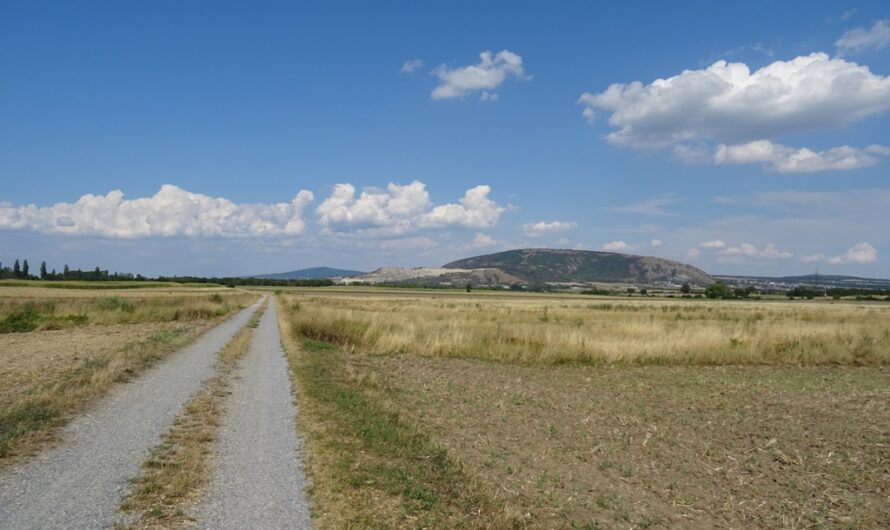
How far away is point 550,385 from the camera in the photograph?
15461 millimetres

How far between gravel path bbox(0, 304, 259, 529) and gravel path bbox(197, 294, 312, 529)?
38.0 inches

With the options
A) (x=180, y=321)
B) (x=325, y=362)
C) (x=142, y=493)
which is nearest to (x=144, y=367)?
(x=325, y=362)

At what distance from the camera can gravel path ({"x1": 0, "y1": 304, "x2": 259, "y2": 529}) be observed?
5.69 m

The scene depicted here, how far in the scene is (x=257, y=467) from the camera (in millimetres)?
7441

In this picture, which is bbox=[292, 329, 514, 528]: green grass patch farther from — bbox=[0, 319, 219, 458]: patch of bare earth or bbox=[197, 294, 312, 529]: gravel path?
bbox=[0, 319, 219, 458]: patch of bare earth

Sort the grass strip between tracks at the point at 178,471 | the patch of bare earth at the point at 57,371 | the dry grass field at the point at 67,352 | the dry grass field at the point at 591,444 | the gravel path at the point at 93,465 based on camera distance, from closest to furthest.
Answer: the gravel path at the point at 93,465 < the grass strip between tracks at the point at 178,471 < the dry grass field at the point at 591,444 < the patch of bare earth at the point at 57,371 < the dry grass field at the point at 67,352

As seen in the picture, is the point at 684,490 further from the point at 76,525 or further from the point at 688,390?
the point at 688,390

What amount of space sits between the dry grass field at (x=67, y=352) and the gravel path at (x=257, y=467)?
2.69 meters

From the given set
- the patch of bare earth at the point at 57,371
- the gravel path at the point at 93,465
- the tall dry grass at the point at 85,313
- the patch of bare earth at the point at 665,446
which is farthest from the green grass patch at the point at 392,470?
the tall dry grass at the point at 85,313

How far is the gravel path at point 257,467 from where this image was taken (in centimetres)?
582

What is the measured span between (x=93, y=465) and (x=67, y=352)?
14.2 meters

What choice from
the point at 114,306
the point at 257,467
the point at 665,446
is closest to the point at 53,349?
the point at 257,467

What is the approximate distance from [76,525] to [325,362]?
13.1 metres

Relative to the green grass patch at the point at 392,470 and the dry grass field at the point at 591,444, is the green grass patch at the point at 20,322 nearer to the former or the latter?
the dry grass field at the point at 591,444
